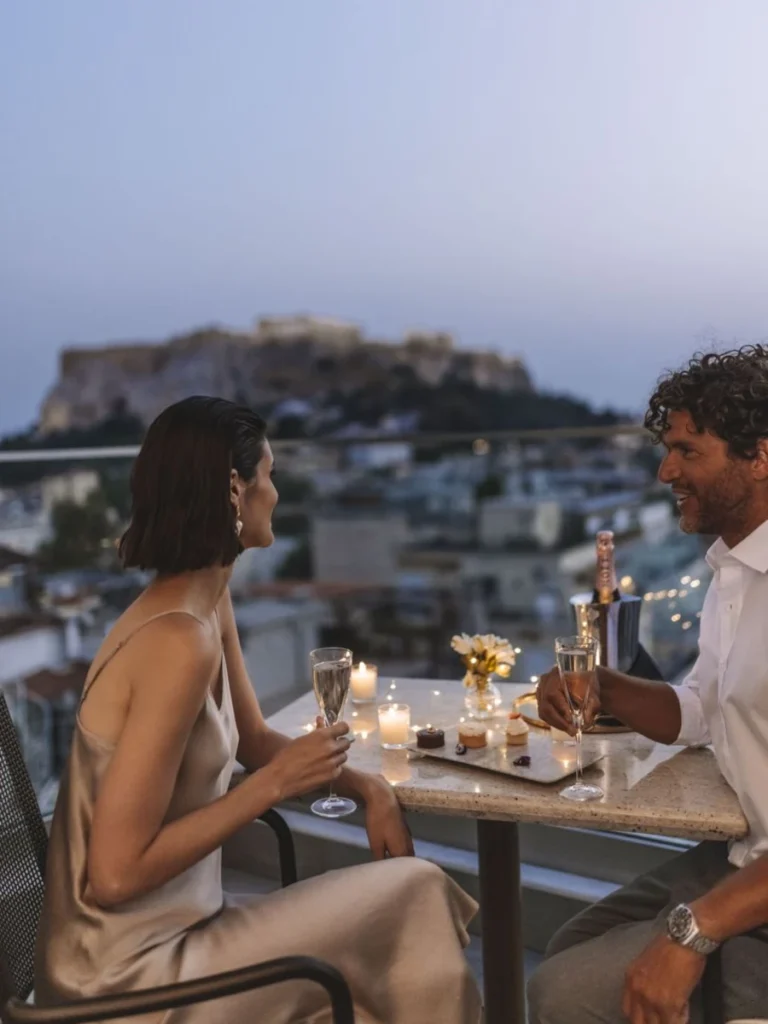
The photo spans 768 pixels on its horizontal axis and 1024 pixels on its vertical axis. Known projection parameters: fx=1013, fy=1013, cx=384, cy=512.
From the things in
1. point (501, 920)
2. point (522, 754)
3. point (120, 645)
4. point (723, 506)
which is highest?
point (723, 506)

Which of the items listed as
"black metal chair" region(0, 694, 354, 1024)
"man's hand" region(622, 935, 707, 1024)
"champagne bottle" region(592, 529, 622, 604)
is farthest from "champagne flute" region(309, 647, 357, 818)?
"champagne bottle" region(592, 529, 622, 604)

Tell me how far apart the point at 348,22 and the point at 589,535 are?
9.15ft

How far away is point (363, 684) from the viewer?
6.44ft

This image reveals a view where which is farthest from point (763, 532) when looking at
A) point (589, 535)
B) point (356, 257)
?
point (356, 257)

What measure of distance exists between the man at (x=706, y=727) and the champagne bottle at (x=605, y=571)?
203 millimetres

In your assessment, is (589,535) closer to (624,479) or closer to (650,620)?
(624,479)

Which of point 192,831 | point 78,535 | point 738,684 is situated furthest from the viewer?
point 78,535

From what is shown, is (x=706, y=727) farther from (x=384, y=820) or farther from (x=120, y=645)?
(x=120, y=645)

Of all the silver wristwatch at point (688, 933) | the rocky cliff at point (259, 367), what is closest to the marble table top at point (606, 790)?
the silver wristwatch at point (688, 933)

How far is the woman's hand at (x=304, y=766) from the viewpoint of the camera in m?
1.36

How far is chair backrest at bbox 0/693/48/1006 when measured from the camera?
1.39 metres

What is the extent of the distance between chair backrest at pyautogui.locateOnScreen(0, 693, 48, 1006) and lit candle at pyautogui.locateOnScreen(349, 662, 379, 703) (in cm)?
66

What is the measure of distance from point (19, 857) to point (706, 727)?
3.54 ft

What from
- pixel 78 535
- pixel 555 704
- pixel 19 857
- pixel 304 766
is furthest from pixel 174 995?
pixel 78 535
